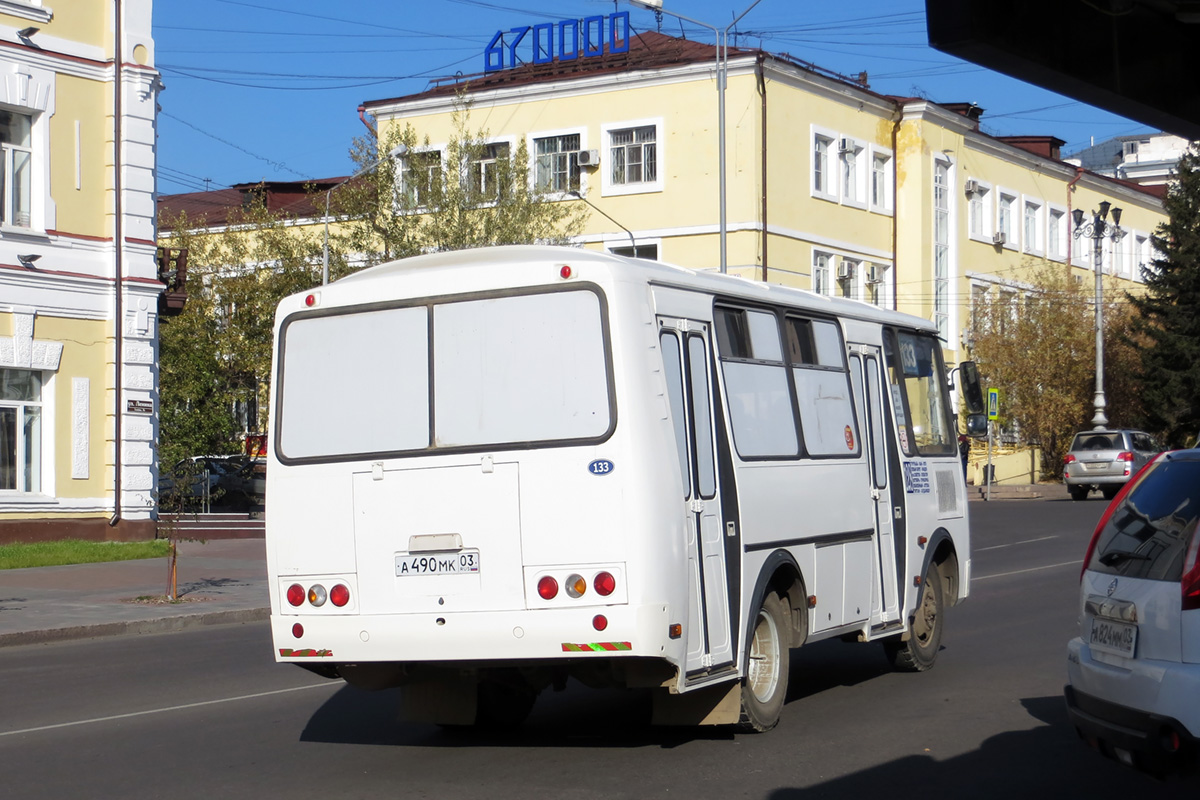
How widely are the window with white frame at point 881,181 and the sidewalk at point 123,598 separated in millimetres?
29629

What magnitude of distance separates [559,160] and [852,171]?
30.9 ft

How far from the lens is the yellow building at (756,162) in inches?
1716

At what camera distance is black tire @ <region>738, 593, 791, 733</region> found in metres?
9.35

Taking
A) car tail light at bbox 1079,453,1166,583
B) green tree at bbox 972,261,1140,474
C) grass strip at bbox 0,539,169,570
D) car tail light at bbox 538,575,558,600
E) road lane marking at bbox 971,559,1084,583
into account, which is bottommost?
road lane marking at bbox 971,559,1084,583

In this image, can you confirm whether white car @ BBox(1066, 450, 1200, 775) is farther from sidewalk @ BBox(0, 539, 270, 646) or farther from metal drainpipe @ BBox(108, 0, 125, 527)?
metal drainpipe @ BBox(108, 0, 125, 527)

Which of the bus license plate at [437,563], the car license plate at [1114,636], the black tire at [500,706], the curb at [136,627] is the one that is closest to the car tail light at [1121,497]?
the car license plate at [1114,636]

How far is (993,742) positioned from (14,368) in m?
20.0

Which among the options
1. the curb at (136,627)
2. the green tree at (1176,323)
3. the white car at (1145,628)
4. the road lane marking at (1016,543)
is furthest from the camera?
the green tree at (1176,323)

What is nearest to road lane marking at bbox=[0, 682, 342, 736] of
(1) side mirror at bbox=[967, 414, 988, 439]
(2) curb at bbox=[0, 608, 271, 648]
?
(2) curb at bbox=[0, 608, 271, 648]

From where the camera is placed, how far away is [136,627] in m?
16.5

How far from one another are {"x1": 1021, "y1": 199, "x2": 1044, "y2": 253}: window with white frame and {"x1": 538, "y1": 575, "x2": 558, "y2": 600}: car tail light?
174 ft

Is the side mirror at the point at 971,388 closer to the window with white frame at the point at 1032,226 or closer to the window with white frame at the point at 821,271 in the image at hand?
the window with white frame at the point at 821,271

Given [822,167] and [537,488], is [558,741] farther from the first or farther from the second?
[822,167]

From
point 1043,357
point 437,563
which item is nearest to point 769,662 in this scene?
point 437,563
